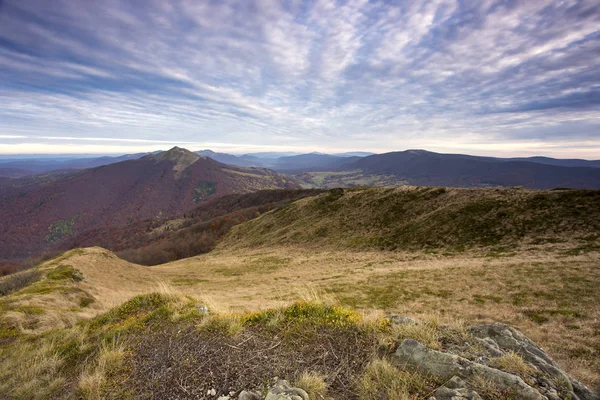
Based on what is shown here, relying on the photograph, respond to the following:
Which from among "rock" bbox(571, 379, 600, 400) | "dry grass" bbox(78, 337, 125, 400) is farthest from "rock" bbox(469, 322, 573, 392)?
"dry grass" bbox(78, 337, 125, 400)

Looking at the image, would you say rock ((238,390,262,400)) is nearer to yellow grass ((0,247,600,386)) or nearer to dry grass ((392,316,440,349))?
yellow grass ((0,247,600,386))

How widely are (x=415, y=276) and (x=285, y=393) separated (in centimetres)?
2084

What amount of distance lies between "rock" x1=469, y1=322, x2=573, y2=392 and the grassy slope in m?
1.37

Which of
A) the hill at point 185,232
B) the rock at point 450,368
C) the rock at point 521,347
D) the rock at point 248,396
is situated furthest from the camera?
the hill at point 185,232

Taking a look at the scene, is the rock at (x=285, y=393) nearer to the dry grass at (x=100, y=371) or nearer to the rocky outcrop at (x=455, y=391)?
the rocky outcrop at (x=455, y=391)

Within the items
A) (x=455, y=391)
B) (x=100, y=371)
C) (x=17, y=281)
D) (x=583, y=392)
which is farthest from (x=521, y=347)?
(x=17, y=281)

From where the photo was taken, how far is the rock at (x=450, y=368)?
419 cm

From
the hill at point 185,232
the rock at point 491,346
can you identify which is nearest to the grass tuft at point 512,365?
the rock at point 491,346

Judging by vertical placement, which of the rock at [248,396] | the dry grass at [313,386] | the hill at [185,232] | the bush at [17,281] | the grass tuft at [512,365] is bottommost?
the hill at [185,232]

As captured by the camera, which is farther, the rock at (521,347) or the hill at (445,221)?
the hill at (445,221)

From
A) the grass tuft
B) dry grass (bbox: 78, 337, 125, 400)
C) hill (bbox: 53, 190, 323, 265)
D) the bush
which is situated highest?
the grass tuft

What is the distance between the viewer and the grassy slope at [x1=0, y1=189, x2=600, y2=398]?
11250mm

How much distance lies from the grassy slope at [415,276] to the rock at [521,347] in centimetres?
137

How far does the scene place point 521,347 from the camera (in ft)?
19.6
